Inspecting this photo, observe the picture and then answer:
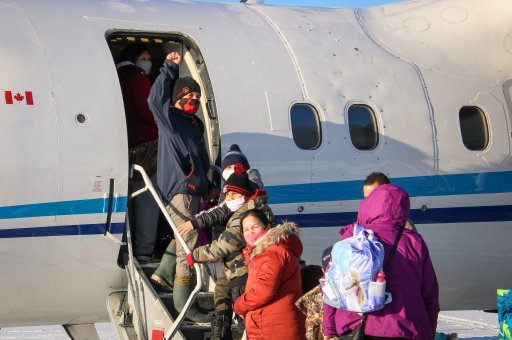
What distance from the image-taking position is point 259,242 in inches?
286

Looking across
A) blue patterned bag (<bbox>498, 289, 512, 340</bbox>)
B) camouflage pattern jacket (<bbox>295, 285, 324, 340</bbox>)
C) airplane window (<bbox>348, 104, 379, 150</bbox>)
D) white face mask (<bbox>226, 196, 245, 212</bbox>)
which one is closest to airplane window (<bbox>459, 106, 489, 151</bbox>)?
airplane window (<bbox>348, 104, 379, 150</bbox>)

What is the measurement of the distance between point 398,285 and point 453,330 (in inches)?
420

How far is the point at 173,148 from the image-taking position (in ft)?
29.3

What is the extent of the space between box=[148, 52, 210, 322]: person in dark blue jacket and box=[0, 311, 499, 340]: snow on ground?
24.0 feet

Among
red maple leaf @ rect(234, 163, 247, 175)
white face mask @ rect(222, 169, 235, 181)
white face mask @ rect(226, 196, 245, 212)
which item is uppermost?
red maple leaf @ rect(234, 163, 247, 175)

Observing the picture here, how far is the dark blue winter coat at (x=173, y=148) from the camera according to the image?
883 centimetres

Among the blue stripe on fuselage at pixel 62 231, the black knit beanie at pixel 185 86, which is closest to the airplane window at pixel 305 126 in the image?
the black knit beanie at pixel 185 86

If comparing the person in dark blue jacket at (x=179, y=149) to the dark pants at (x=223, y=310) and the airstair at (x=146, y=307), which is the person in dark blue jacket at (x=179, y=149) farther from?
the dark pants at (x=223, y=310)

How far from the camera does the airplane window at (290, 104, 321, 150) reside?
974cm

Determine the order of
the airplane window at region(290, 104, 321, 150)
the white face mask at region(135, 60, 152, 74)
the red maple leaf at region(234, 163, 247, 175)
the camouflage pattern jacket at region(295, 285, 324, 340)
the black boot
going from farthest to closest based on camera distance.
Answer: the white face mask at region(135, 60, 152, 74)
the airplane window at region(290, 104, 321, 150)
the red maple leaf at region(234, 163, 247, 175)
the black boot
the camouflage pattern jacket at region(295, 285, 324, 340)

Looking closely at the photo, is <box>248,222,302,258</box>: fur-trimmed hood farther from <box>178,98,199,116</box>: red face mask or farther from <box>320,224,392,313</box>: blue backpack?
<box>178,98,199,116</box>: red face mask

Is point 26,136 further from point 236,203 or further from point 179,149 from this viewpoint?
point 236,203

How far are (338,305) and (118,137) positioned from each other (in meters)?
3.30

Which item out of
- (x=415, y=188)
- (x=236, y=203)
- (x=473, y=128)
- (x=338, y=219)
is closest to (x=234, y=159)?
(x=236, y=203)
